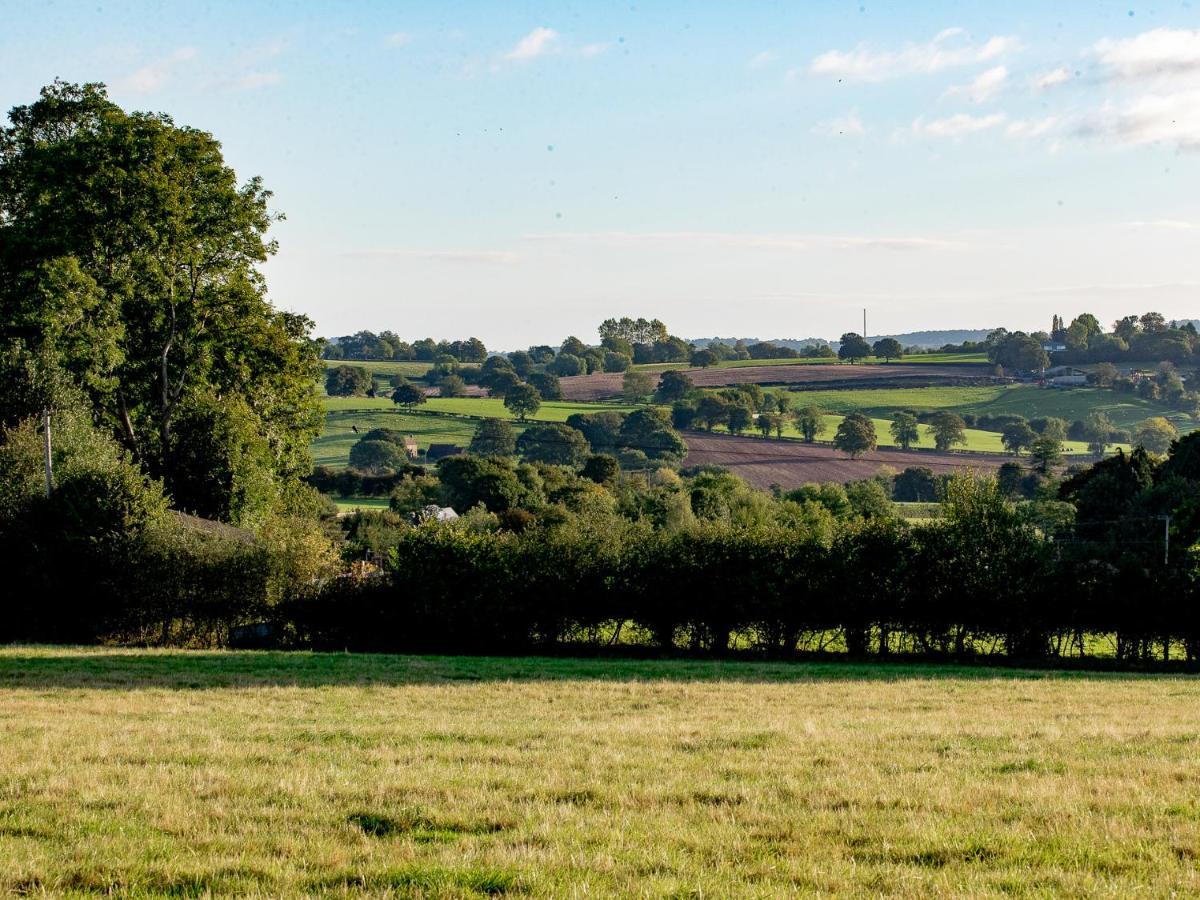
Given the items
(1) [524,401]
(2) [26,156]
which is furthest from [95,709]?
(1) [524,401]

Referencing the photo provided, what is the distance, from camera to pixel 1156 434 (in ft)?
483

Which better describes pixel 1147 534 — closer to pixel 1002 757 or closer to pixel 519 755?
pixel 1002 757

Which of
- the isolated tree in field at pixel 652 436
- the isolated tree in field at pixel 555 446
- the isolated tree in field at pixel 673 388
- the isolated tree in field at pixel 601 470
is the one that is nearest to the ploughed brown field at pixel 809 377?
the isolated tree in field at pixel 673 388

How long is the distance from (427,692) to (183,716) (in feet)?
19.6

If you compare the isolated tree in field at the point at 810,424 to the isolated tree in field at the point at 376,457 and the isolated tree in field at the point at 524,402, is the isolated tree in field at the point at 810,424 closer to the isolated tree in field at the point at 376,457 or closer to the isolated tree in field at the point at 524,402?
the isolated tree in field at the point at 524,402

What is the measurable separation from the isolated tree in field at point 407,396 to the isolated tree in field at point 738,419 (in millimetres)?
46097

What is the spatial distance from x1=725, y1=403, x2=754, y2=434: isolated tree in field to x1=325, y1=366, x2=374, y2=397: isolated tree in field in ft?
194

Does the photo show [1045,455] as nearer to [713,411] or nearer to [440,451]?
[713,411]

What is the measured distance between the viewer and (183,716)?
680 inches

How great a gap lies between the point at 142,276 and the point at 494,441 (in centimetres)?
9965

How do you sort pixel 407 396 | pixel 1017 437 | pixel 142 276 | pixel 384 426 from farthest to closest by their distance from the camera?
pixel 407 396, pixel 384 426, pixel 1017 437, pixel 142 276

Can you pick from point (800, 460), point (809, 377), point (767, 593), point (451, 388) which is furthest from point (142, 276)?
point (809, 377)

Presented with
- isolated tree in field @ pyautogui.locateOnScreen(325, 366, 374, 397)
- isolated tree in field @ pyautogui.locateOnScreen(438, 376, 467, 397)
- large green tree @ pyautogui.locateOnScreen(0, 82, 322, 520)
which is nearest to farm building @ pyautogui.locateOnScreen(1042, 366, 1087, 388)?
isolated tree in field @ pyautogui.locateOnScreen(438, 376, 467, 397)

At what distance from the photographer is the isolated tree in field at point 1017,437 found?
475ft
